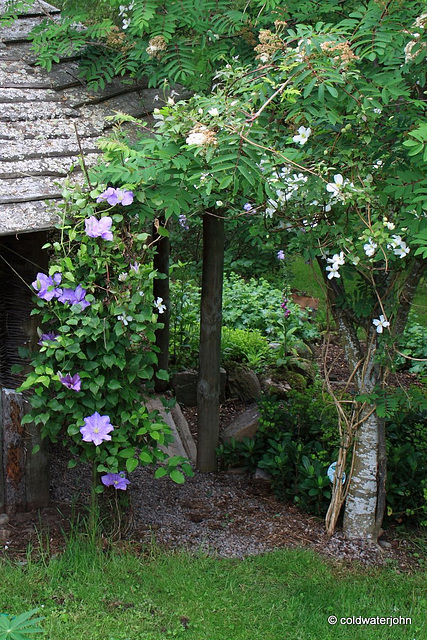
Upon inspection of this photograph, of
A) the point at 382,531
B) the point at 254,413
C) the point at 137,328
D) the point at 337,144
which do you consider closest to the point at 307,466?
the point at 382,531

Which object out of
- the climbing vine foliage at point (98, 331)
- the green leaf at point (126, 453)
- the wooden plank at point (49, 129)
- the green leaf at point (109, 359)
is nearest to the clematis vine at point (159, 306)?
the climbing vine foliage at point (98, 331)

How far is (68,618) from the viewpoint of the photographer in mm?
3270

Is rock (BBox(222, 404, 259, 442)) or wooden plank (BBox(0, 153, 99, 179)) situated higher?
wooden plank (BBox(0, 153, 99, 179))

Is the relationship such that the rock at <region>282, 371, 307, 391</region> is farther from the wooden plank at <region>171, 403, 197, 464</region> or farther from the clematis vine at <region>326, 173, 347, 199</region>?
the clematis vine at <region>326, 173, 347, 199</region>

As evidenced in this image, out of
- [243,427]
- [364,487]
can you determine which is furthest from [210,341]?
[364,487]

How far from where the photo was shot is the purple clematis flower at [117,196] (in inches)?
126

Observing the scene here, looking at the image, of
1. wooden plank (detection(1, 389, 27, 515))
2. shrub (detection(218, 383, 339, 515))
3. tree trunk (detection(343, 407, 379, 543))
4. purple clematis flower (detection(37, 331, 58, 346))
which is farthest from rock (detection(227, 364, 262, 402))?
purple clematis flower (detection(37, 331, 58, 346))

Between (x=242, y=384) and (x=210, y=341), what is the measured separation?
143 centimetres

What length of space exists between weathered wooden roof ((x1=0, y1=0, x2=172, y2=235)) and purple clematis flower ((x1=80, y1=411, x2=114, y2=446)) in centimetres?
99

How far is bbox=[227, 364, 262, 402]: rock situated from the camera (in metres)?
6.16

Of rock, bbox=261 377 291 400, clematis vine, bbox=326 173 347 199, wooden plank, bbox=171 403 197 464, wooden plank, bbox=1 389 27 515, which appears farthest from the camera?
rock, bbox=261 377 291 400

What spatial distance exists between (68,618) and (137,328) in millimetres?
1407

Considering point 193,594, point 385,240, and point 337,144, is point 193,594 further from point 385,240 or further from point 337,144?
point 337,144

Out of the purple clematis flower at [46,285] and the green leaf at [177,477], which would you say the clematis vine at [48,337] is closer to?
the purple clematis flower at [46,285]
